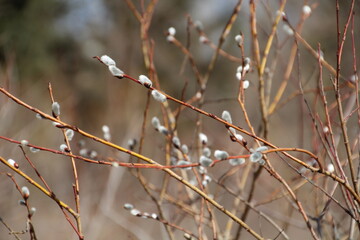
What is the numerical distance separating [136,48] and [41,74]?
215 centimetres

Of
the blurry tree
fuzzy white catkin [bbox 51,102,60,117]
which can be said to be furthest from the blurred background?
fuzzy white catkin [bbox 51,102,60,117]

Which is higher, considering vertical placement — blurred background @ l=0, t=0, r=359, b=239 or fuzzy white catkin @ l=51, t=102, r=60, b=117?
blurred background @ l=0, t=0, r=359, b=239

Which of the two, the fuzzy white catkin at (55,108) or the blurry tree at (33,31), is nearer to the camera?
the fuzzy white catkin at (55,108)

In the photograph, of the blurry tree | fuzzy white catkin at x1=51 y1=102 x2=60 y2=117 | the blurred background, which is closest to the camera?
fuzzy white catkin at x1=51 y1=102 x2=60 y2=117

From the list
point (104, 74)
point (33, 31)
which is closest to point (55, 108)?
point (33, 31)

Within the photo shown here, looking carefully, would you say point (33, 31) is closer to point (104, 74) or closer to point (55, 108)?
point (104, 74)

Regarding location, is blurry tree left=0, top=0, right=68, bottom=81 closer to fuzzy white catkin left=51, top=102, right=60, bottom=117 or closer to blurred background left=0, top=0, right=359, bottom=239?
blurred background left=0, top=0, right=359, bottom=239

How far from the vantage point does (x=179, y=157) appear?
5.85 ft

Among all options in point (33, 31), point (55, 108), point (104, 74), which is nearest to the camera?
point (55, 108)

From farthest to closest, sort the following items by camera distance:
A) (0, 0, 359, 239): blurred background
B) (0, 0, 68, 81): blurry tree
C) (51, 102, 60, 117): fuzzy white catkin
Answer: (0, 0, 68, 81): blurry tree < (0, 0, 359, 239): blurred background < (51, 102, 60, 117): fuzzy white catkin

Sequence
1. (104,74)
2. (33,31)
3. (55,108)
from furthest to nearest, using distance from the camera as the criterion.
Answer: (104,74)
(33,31)
(55,108)

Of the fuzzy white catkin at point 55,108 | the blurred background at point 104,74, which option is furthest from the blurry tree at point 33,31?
the fuzzy white catkin at point 55,108

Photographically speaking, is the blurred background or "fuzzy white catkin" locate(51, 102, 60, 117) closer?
"fuzzy white catkin" locate(51, 102, 60, 117)

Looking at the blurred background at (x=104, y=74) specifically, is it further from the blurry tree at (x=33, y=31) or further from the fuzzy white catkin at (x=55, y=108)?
the fuzzy white catkin at (x=55, y=108)
